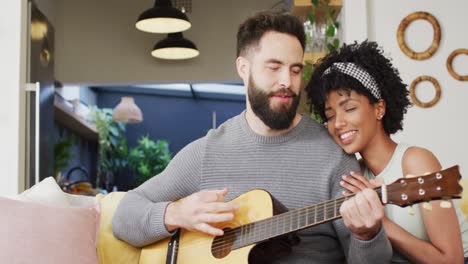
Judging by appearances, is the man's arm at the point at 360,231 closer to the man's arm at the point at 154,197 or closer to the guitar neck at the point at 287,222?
the guitar neck at the point at 287,222

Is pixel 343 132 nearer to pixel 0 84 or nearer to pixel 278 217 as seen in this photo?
pixel 278 217

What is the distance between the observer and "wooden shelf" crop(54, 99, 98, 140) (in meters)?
7.18

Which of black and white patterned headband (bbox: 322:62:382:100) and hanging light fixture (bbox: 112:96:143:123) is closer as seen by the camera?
black and white patterned headband (bbox: 322:62:382:100)

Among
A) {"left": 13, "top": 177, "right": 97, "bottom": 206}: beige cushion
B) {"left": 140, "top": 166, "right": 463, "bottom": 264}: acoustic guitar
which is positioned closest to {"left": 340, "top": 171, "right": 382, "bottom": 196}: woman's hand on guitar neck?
{"left": 140, "top": 166, "right": 463, "bottom": 264}: acoustic guitar

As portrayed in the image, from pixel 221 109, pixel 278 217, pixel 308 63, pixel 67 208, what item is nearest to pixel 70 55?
pixel 308 63

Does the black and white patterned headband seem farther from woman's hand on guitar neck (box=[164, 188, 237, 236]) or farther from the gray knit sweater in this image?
woman's hand on guitar neck (box=[164, 188, 237, 236])

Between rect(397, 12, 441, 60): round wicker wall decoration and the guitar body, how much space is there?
6.12 feet

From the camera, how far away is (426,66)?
11.6 ft

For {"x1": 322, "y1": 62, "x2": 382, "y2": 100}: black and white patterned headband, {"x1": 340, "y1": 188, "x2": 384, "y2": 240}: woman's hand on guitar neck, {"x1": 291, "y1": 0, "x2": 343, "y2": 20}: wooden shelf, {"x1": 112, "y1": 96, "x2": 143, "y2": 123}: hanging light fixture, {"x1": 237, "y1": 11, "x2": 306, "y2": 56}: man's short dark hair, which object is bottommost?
{"x1": 112, "y1": 96, "x2": 143, "y2": 123}: hanging light fixture

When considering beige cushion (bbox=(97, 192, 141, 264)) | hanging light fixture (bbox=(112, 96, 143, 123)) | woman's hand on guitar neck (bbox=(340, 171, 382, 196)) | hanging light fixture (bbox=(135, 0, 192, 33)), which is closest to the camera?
woman's hand on guitar neck (bbox=(340, 171, 382, 196))

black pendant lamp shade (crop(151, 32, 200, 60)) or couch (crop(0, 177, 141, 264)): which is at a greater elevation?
black pendant lamp shade (crop(151, 32, 200, 60))

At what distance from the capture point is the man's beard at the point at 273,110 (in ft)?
6.66

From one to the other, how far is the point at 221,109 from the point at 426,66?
10.7 meters

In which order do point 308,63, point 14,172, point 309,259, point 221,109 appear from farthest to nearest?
1. point 221,109
2. point 14,172
3. point 308,63
4. point 309,259
